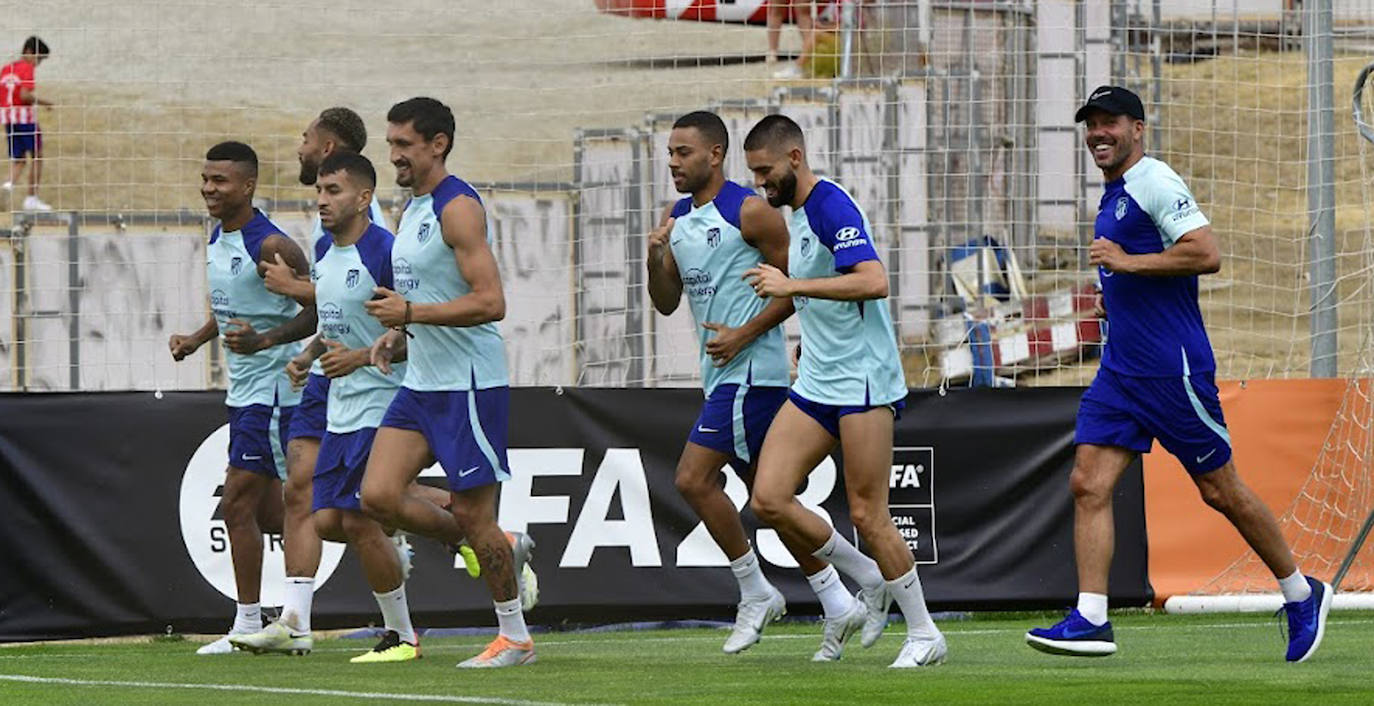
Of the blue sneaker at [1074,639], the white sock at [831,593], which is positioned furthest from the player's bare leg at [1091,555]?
the white sock at [831,593]

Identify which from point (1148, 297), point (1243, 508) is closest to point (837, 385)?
point (1148, 297)

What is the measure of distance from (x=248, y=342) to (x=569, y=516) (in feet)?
7.77

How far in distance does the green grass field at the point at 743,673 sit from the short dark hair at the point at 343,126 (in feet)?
7.92

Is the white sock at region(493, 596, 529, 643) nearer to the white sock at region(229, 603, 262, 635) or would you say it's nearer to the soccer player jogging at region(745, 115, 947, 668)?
the soccer player jogging at region(745, 115, 947, 668)

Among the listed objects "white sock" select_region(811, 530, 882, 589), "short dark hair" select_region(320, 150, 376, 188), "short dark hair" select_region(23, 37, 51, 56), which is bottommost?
"white sock" select_region(811, 530, 882, 589)

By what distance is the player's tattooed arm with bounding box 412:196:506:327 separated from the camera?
9.59m

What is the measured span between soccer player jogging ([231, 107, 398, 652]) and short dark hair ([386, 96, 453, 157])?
40.7 inches

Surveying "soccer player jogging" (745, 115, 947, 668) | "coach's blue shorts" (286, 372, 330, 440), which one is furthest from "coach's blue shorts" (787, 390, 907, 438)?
"coach's blue shorts" (286, 372, 330, 440)

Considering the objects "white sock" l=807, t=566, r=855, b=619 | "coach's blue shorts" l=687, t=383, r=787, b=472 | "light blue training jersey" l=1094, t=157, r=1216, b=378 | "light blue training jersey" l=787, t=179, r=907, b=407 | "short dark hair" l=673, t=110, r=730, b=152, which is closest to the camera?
"light blue training jersey" l=1094, t=157, r=1216, b=378

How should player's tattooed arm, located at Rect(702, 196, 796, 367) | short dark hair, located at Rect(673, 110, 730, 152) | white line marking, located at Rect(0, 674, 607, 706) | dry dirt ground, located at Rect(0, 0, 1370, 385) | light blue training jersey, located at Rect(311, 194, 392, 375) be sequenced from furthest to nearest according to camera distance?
dry dirt ground, located at Rect(0, 0, 1370, 385) → light blue training jersey, located at Rect(311, 194, 392, 375) → short dark hair, located at Rect(673, 110, 730, 152) → player's tattooed arm, located at Rect(702, 196, 796, 367) → white line marking, located at Rect(0, 674, 607, 706)

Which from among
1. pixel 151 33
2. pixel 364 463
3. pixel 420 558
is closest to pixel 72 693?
pixel 364 463

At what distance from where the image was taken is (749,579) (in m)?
10.4

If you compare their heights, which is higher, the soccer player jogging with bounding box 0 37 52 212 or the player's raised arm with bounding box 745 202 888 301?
the soccer player jogging with bounding box 0 37 52 212

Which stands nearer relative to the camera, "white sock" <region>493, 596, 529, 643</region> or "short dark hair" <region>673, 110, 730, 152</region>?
"white sock" <region>493, 596, 529, 643</region>
